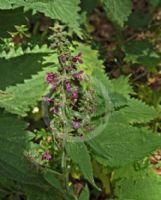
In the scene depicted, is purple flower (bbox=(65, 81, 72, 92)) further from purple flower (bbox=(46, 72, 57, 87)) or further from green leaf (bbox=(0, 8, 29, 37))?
green leaf (bbox=(0, 8, 29, 37))

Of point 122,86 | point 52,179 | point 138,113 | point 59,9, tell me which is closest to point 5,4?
point 59,9

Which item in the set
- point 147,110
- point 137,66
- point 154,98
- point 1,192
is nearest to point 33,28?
point 137,66

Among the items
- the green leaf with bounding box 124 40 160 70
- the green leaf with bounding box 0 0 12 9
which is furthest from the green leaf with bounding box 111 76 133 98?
the green leaf with bounding box 0 0 12 9

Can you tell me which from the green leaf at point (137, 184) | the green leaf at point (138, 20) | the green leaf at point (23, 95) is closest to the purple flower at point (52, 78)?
the green leaf at point (23, 95)

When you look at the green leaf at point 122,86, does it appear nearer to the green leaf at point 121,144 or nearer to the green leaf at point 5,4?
the green leaf at point 121,144

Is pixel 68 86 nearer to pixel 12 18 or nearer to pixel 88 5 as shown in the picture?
pixel 12 18

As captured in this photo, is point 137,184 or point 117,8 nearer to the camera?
point 117,8
